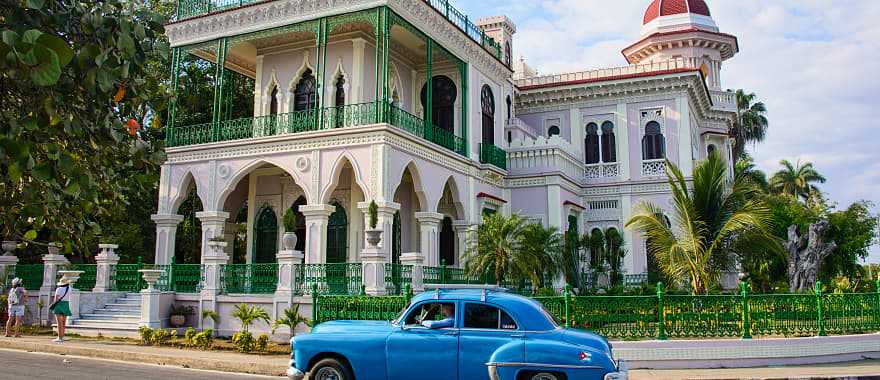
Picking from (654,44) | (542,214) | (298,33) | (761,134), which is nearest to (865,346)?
(542,214)

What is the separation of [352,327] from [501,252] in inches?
331

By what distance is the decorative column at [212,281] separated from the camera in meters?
15.9

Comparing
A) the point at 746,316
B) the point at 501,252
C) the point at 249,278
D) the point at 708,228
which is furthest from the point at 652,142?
the point at 249,278

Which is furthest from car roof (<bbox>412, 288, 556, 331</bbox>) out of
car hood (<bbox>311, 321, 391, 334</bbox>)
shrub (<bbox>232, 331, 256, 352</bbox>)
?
shrub (<bbox>232, 331, 256, 352</bbox>)

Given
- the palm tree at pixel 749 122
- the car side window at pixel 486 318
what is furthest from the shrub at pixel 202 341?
the palm tree at pixel 749 122

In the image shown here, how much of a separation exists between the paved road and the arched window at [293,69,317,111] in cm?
1013

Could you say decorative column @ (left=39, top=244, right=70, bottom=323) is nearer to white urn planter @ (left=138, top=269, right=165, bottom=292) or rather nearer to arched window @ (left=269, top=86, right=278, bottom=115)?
white urn planter @ (left=138, top=269, right=165, bottom=292)

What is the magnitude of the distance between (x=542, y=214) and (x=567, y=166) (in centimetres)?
229

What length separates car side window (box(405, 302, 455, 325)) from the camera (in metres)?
7.91

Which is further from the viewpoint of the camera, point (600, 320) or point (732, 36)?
point (732, 36)

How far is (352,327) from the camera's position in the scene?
8188 millimetres

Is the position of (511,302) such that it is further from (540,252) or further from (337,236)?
(337,236)

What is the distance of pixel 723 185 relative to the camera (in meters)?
15.1

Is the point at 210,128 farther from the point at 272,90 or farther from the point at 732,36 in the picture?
the point at 732,36
